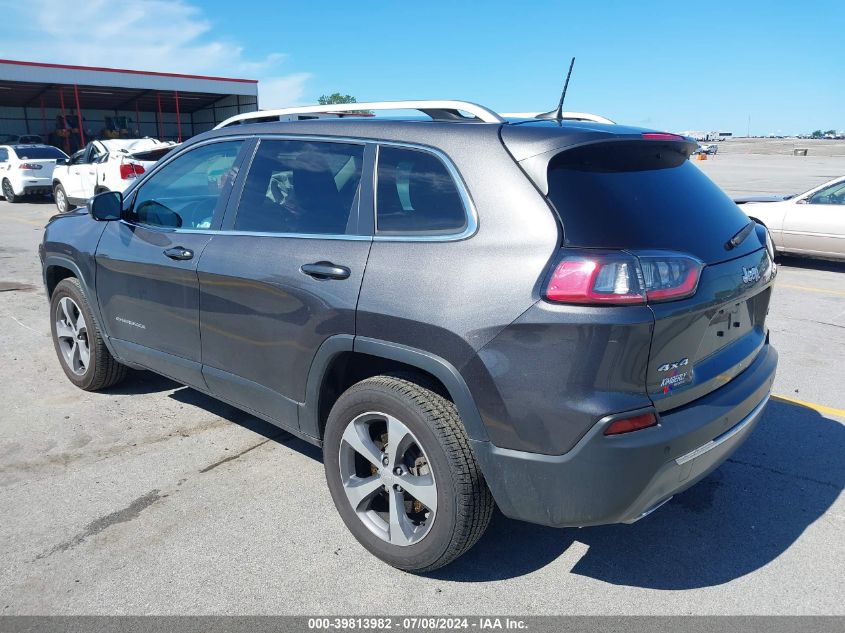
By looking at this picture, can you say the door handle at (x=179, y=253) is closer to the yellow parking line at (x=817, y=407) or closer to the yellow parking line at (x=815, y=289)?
the yellow parking line at (x=817, y=407)

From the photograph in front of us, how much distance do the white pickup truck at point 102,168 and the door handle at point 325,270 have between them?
11807mm

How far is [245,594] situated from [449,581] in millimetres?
826

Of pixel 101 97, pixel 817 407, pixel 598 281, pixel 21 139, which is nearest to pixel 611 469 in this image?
pixel 598 281

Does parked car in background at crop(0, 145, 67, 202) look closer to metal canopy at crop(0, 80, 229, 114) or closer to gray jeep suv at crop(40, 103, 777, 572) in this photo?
metal canopy at crop(0, 80, 229, 114)

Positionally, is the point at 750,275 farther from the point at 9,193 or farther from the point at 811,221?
the point at 9,193

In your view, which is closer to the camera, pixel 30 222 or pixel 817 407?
pixel 817 407

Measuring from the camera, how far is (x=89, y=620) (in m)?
2.64

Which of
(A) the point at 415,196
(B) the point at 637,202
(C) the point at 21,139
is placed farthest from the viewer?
(C) the point at 21,139

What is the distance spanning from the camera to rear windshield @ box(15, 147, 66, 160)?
18.9 m

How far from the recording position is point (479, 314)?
98.3 inches

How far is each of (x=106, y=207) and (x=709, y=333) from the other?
11.6 ft

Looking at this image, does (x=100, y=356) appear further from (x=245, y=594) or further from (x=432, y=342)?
(x=432, y=342)

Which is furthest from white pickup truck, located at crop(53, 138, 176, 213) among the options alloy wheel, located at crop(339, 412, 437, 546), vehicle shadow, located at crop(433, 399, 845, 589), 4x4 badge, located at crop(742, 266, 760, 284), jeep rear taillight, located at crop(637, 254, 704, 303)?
jeep rear taillight, located at crop(637, 254, 704, 303)

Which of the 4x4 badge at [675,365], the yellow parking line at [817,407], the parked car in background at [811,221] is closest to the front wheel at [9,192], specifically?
the parked car in background at [811,221]
